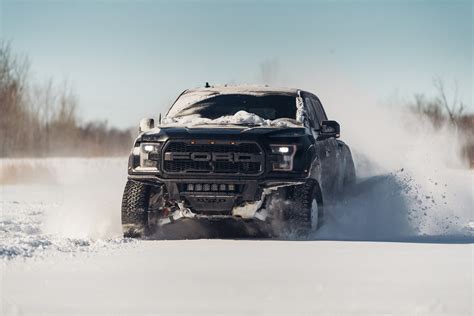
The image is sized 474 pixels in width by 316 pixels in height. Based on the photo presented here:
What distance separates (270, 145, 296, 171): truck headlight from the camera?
9820mm

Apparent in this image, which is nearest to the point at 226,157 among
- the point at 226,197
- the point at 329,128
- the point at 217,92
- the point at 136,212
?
the point at 226,197

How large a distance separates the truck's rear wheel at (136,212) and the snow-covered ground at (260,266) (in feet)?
0.89

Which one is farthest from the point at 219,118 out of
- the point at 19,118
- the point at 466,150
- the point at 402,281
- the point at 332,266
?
the point at 19,118

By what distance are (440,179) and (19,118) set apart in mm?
29570

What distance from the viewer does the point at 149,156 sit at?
999 centimetres

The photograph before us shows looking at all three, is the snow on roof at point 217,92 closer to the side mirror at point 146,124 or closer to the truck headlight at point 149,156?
the side mirror at point 146,124

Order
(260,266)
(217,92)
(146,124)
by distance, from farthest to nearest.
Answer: (217,92) → (146,124) → (260,266)

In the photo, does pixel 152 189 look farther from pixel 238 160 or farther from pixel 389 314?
pixel 389 314

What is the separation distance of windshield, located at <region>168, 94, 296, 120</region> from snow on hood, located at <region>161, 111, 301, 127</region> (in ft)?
0.94

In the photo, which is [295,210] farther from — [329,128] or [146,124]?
[146,124]

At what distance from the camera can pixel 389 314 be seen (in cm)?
559

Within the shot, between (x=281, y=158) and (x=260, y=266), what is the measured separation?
2.46 meters

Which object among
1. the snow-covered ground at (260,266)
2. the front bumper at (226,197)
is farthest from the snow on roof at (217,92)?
the front bumper at (226,197)

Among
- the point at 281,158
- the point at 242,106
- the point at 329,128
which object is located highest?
the point at 242,106
